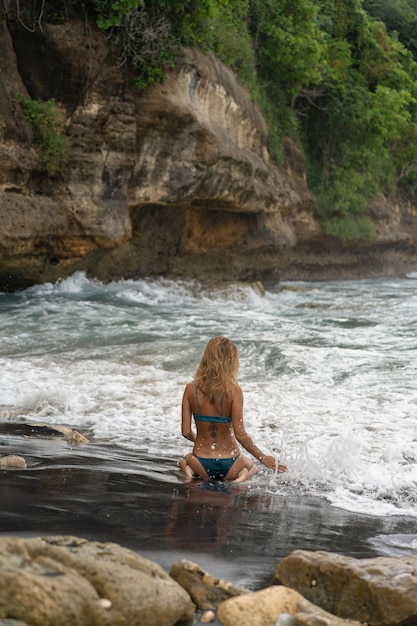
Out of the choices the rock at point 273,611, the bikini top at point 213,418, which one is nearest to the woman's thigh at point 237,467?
the bikini top at point 213,418

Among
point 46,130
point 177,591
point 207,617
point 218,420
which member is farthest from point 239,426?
point 46,130

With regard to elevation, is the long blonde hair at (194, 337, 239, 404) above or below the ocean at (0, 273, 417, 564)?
above

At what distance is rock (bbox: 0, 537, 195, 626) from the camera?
101 inches

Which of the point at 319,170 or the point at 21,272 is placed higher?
the point at 319,170

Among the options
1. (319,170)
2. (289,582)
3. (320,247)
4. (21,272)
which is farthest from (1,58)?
(320,247)

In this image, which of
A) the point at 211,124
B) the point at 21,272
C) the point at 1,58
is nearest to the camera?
the point at 1,58

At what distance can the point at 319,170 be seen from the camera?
966 inches

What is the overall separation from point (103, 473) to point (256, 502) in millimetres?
1008

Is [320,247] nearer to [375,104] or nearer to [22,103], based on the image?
[375,104]

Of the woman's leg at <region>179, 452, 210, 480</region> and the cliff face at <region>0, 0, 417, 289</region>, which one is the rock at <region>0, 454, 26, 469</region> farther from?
the cliff face at <region>0, 0, 417, 289</region>

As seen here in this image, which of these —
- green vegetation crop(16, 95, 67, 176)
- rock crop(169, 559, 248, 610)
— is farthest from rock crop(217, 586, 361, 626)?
green vegetation crop(16, 95, 67, 176)

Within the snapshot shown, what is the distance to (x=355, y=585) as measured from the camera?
3.33 meters

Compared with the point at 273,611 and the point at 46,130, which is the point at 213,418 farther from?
the point at 46,130

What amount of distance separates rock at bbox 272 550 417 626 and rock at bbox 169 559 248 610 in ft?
0.87
